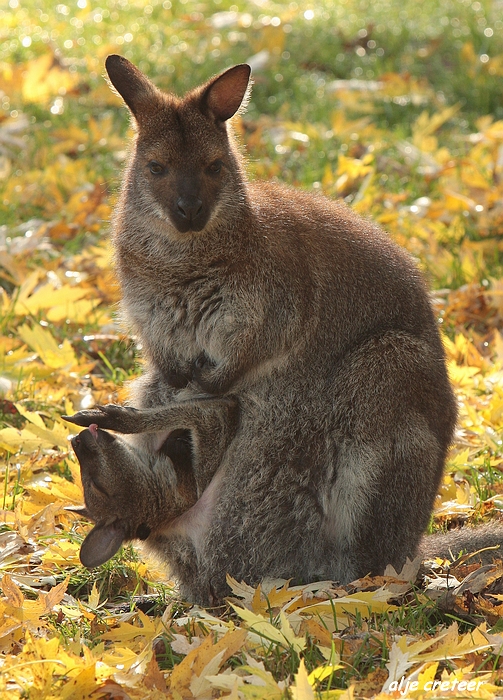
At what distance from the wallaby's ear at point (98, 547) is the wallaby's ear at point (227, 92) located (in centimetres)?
162

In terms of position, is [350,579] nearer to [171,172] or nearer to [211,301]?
[211,301]

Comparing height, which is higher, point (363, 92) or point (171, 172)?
point (171, 172)

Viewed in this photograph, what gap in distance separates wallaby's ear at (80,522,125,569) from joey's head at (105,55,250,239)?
3.62ft

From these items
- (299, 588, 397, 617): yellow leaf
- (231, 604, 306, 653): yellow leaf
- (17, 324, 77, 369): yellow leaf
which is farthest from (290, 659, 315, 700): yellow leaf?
(17, 324, 77, 369): yellow leaf

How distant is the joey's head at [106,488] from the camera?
367 cm

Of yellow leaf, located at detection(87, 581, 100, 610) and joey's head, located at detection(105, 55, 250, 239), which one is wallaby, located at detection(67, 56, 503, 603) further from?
yellow leaf, located at detection(87, 581, 100, 610)

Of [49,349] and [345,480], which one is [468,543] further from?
[49,349]

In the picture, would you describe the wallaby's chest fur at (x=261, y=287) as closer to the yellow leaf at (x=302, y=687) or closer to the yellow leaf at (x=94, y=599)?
the yellow leaf at (x=94, y=599)

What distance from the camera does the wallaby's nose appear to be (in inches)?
144

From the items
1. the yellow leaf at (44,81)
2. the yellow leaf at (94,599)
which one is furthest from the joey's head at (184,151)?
the yellow leaf at (44,81)

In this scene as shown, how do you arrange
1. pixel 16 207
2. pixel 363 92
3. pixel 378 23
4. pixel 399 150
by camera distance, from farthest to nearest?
pixel 378 23 < pixel 363 92 < pixel 399 150 < pixel 16 207

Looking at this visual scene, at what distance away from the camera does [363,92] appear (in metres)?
8.66

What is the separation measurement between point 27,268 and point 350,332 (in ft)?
9.76

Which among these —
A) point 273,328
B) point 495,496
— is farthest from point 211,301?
point 495,496
